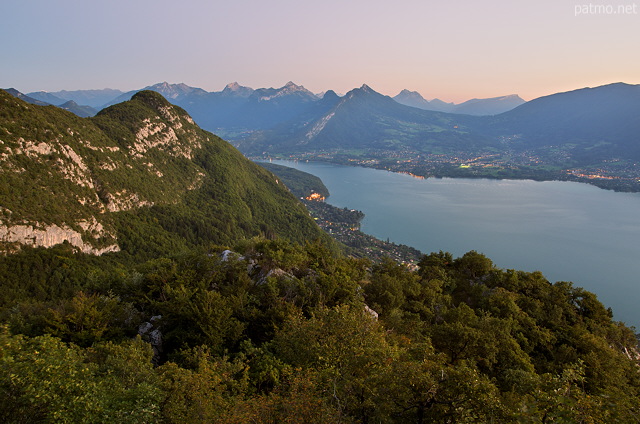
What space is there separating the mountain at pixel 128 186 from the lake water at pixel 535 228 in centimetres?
5366

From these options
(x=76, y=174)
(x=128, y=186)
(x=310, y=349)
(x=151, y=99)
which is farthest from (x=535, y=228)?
(x=151, y=99)

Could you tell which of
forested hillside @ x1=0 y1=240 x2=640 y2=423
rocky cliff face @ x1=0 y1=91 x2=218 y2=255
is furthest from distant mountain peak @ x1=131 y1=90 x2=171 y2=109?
forested hillside @ x1=0 y1=240 x2=640 y2=423

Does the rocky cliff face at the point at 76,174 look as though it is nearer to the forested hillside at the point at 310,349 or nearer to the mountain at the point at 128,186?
the mountain at the point at 128,186

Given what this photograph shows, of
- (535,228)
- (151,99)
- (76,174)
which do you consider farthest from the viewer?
(535,228)

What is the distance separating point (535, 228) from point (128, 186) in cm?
14753

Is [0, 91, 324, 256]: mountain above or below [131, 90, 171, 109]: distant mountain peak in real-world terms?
below

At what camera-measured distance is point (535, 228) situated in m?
122

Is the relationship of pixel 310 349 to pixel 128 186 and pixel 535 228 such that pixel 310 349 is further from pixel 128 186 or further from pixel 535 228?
pixel 535 228

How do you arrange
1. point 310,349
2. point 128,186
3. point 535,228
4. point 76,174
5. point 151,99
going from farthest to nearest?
point 535,228 → point 151,99 → point 128,186 → point 76,174 → point 310,349

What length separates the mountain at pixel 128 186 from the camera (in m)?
54.4

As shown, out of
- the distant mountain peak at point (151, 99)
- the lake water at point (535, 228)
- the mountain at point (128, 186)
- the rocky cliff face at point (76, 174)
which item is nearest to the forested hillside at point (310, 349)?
the rocky cliff face at point (76, 174)

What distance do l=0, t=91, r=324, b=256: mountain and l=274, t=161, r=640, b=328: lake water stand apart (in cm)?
5366

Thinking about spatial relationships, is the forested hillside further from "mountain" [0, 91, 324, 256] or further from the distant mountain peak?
the distant mountain peak

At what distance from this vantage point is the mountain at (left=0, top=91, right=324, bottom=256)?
54444 mm
